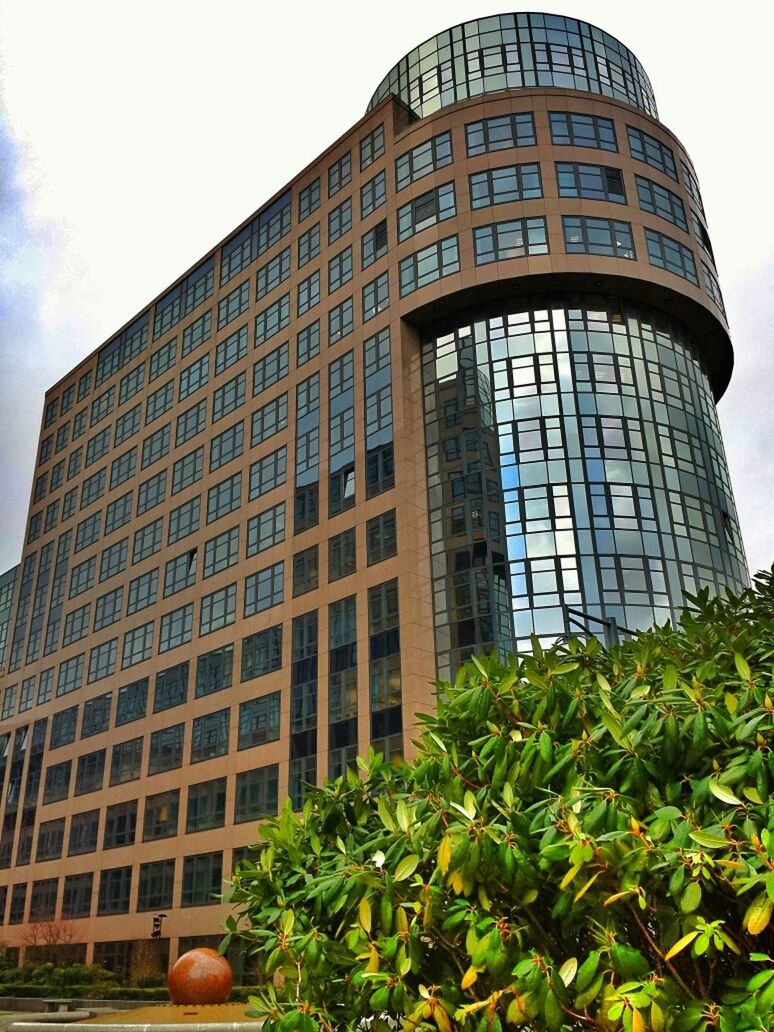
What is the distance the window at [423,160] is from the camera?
163 ft

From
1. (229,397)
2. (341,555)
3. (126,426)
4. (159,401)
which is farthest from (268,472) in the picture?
(126,426)

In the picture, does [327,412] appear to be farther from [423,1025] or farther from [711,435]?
[423,1025]

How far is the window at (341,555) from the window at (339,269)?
1528 cm

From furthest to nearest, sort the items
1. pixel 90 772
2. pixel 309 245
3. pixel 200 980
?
1. pixel 90 772
2. pixel 309 245
3. pixel 200 980

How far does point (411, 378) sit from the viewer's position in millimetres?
47562

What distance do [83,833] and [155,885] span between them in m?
10.7

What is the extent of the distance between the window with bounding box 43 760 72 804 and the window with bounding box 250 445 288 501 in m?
25.3

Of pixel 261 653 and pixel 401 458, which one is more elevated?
pixel 401 458

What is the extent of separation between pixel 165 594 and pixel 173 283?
949 inches

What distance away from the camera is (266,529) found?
53219mm

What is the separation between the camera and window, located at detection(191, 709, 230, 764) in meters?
51.7


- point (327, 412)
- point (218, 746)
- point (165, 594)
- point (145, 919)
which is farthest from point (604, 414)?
point (145, 919)

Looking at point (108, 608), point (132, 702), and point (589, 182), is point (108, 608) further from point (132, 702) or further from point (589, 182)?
point (589, 182)

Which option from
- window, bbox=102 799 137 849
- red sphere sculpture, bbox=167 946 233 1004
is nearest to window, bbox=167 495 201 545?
window, bbox=102 799 137 849
